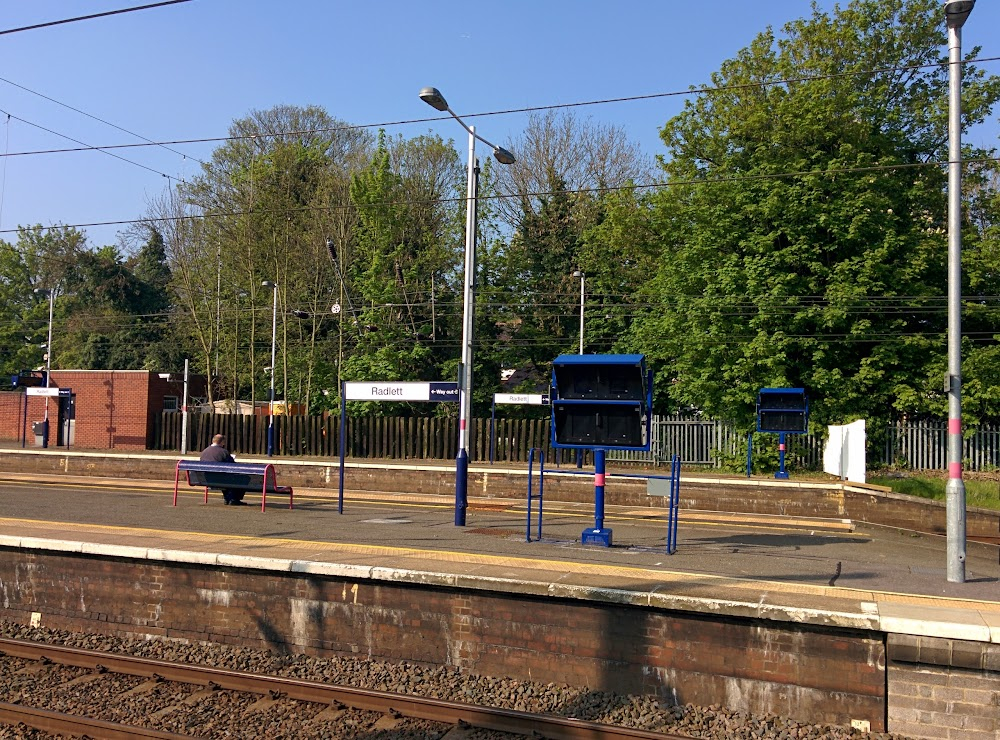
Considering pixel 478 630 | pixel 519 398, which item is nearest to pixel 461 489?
pixel 478 630

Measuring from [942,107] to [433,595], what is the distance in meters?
25.7

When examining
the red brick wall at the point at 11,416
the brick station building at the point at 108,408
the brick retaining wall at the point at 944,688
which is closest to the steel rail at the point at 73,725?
the brick retaining wall at the point at 944,688

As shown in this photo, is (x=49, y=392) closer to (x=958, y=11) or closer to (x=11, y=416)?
(x=11, y=416)

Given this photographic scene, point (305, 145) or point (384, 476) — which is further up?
point (305, 145)

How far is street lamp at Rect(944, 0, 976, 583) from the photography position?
10.2 meters

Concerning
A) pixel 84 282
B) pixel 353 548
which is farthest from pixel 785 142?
pixel 84 282

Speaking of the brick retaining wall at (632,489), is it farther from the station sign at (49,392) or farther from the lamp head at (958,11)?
the lamp head at (958,11)

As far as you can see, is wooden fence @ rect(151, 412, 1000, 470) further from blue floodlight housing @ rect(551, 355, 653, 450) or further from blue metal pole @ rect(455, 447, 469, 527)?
blue floodlight housing @ rect(551, 355, 653, 450)

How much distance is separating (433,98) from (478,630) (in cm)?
970

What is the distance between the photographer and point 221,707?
317 inches

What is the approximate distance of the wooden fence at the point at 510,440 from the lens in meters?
23.7

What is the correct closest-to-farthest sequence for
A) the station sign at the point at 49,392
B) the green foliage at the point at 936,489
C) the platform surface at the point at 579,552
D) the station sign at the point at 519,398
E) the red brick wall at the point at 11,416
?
the platform surface at the point at 579,552, the green foliage at the point at 936,489, the station sign at the point at 519,398, the station sign at the point at 49,392, the red brick wall at the point at 11,416

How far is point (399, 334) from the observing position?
3628cm

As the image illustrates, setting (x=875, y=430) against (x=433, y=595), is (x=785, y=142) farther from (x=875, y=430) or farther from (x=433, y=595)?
(x=433, y=595)
